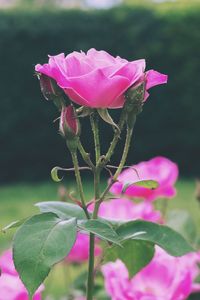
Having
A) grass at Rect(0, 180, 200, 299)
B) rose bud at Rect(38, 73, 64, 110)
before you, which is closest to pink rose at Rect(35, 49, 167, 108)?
rose bud at Rect(38, 73, 64, 110)

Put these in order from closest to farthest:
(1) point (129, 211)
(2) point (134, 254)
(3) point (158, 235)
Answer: (3) point (158, 235)
(2) point (134, 254)
(1) point (129, 211)

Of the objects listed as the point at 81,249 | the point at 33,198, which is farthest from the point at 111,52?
the point at 81,249

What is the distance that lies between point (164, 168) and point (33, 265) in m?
0.79

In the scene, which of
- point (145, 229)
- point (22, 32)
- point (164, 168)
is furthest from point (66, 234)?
point (22, 32)

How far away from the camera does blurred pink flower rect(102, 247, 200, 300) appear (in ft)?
3.36

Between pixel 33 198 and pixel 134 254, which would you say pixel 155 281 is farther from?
pixel 33 198

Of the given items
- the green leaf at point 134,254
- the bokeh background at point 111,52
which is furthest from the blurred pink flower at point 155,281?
the bokeh background at point 111,52

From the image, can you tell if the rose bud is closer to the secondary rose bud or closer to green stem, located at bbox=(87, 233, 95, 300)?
the secondary rose bud

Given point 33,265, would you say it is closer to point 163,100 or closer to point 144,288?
point 144,288

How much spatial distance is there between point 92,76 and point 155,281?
0.41 metres

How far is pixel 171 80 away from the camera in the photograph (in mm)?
8188

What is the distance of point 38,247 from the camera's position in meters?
0.72

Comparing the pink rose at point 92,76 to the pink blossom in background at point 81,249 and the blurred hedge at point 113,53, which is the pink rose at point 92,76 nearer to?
the pink blossom in background at point 81,249

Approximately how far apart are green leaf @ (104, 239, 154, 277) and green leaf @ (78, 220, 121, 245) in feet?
0.67
